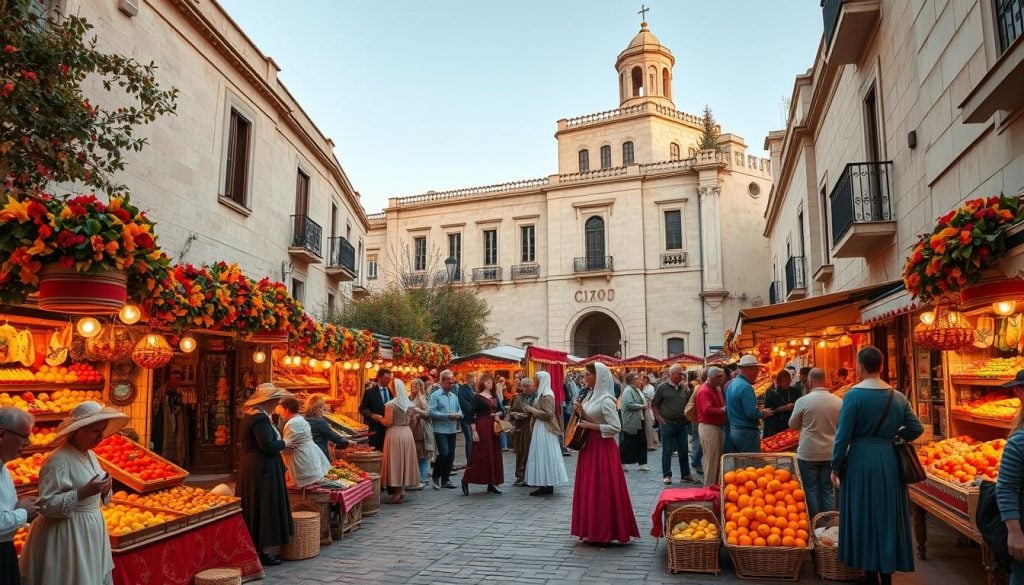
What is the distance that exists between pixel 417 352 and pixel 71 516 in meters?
13.6

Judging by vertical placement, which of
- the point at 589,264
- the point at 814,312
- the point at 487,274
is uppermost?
the point at 589,264

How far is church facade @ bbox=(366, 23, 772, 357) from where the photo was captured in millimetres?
32344

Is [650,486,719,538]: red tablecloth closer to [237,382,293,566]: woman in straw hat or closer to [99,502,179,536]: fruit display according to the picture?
[237,382,293,566]: woman in straw hat

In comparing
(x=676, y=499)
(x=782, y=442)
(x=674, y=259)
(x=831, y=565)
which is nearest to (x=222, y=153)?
(x=676, y=499)

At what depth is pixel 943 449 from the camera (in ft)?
21.6

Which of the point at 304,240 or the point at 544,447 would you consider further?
the point at 304,240

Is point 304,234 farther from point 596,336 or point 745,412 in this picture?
point 596,336

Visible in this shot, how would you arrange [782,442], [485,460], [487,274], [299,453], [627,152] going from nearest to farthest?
[299,453] < [782,442] < [485,460] < [487,274] < [627,152]

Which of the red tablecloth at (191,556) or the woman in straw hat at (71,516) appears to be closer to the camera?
the woman in straw hat at (71,516)

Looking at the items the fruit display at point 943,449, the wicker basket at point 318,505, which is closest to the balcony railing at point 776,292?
the fruit display at point 943,449

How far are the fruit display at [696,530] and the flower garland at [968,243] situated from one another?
2839mm

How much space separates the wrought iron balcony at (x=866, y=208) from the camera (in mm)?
10219

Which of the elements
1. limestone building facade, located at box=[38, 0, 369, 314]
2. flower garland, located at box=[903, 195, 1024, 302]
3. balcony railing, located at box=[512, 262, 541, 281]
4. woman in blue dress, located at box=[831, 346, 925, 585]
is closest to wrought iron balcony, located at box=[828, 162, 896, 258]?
flower garland, located at box=[903, 195, 1024, 302]

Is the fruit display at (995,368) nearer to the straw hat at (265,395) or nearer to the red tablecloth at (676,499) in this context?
the red tablecloth at (676,499)
